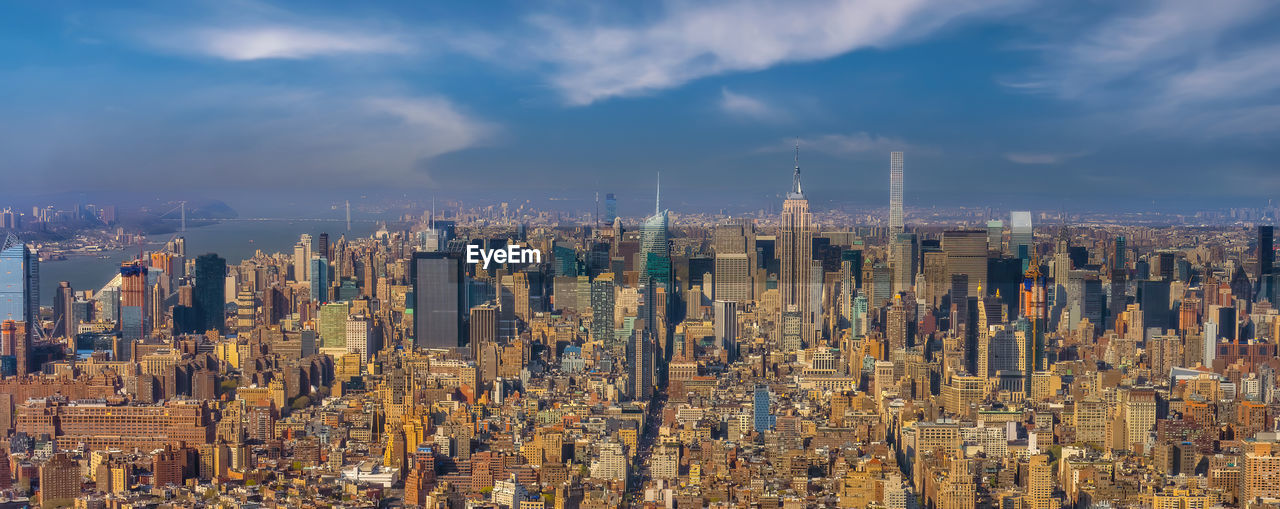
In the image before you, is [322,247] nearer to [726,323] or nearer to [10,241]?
[10,241]

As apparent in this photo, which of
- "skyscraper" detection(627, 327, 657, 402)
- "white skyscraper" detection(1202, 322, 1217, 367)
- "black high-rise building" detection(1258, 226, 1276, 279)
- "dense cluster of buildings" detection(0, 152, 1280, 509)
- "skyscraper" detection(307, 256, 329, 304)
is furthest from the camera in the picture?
"skyscraper" detection(307, 256, 329, 304)

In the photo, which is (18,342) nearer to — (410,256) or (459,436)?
(410,256)

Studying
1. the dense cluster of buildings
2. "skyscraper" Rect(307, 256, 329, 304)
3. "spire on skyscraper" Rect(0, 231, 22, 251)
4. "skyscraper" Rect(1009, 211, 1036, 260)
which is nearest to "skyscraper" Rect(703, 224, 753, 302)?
the dense cluster of buildings

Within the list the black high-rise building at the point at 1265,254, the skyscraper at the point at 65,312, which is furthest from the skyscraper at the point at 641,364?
the black high-rise building at the point at 1265,254

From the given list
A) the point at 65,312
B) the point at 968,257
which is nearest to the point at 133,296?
the point at 65,312

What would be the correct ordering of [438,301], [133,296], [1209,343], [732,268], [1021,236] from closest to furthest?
1. [1209,343]
2. [1021,236]
3. [732,268]
4. [438,301]
5. [133,296]

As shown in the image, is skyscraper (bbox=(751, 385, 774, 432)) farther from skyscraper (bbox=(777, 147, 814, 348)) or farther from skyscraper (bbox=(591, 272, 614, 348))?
skyscraper (bbox=(591, 272, 614, 348))

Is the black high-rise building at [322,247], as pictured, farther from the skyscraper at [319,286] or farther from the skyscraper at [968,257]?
the skyscraper at [968,257]
